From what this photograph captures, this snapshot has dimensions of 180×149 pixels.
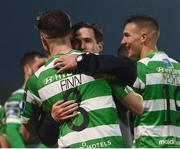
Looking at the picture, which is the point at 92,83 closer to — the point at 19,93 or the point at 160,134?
the point at 160,134

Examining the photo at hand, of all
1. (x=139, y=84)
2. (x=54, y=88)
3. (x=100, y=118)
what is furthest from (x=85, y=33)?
(x=100, y=118)

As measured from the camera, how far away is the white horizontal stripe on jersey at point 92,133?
2.24 meters

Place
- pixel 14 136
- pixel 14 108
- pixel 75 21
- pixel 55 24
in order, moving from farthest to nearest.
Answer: pixel 75 21
pixel 14 108
pixel 14 136
pixel 55 24

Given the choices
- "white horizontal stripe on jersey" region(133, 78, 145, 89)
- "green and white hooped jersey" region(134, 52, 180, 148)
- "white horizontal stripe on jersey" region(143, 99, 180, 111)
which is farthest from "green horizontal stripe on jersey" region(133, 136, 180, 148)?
"white horizontal stripe on jersey" region(133, 78, 145, 89)

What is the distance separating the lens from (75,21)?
5598mm

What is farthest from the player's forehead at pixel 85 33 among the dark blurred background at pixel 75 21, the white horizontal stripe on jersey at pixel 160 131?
the dark blurred background at pixel 75 21

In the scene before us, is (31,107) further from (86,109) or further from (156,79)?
(156,79)

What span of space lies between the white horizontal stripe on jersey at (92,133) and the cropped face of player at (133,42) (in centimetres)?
125

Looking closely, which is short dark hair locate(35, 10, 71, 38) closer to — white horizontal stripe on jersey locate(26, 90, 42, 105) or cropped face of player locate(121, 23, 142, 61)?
white horizontal stripe on jersey locate(26, 90, 42, 105)

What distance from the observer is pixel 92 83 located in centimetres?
228

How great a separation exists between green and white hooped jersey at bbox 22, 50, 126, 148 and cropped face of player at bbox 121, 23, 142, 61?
1.20 meters

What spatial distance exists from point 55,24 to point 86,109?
0.38m

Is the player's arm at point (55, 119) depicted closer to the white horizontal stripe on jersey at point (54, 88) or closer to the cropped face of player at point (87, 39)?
the white horizontal stripe on jersey at point (54, 88)

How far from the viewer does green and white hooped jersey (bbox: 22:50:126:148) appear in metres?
2.25
